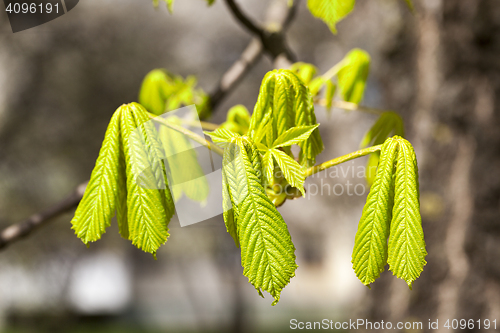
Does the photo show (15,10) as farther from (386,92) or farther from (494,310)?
(494,310)

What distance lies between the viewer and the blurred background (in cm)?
212

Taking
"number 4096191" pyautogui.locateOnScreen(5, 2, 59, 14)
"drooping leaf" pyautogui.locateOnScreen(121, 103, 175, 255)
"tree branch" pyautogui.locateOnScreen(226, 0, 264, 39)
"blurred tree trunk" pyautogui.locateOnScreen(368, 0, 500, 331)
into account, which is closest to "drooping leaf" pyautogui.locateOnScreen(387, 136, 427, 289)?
"drooping leaf" pyautogui.locateOnScreen(121, 103, 175, 255)

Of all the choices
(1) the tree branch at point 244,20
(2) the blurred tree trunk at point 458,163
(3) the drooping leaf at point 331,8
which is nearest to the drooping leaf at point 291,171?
(3) the drooping leaf at point 331,8

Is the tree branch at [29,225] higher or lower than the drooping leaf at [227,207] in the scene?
lower

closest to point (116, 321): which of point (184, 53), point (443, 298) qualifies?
point (184, 53)

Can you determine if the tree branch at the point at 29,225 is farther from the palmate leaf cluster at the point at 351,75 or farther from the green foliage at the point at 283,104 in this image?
the palmate leaf cluster at the point at 351,75

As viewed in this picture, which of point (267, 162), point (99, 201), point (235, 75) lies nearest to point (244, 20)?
point (235, 75)

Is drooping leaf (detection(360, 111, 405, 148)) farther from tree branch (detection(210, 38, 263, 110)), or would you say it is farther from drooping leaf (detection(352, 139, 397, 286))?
tree branch (detection(210, 38, 263, 110))

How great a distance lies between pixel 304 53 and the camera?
23.3 ft

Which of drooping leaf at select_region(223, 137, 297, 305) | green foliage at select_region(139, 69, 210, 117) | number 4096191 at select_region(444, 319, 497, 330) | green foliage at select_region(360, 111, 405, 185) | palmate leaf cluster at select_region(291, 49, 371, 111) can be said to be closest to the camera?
drooping leaf at select_region(223, 137, 297, 305)

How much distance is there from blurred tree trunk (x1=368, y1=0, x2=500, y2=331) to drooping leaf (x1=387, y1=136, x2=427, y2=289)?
179 cm

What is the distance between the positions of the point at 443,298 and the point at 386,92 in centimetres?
138

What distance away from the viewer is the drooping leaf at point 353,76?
1181mm

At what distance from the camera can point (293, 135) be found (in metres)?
0.66
